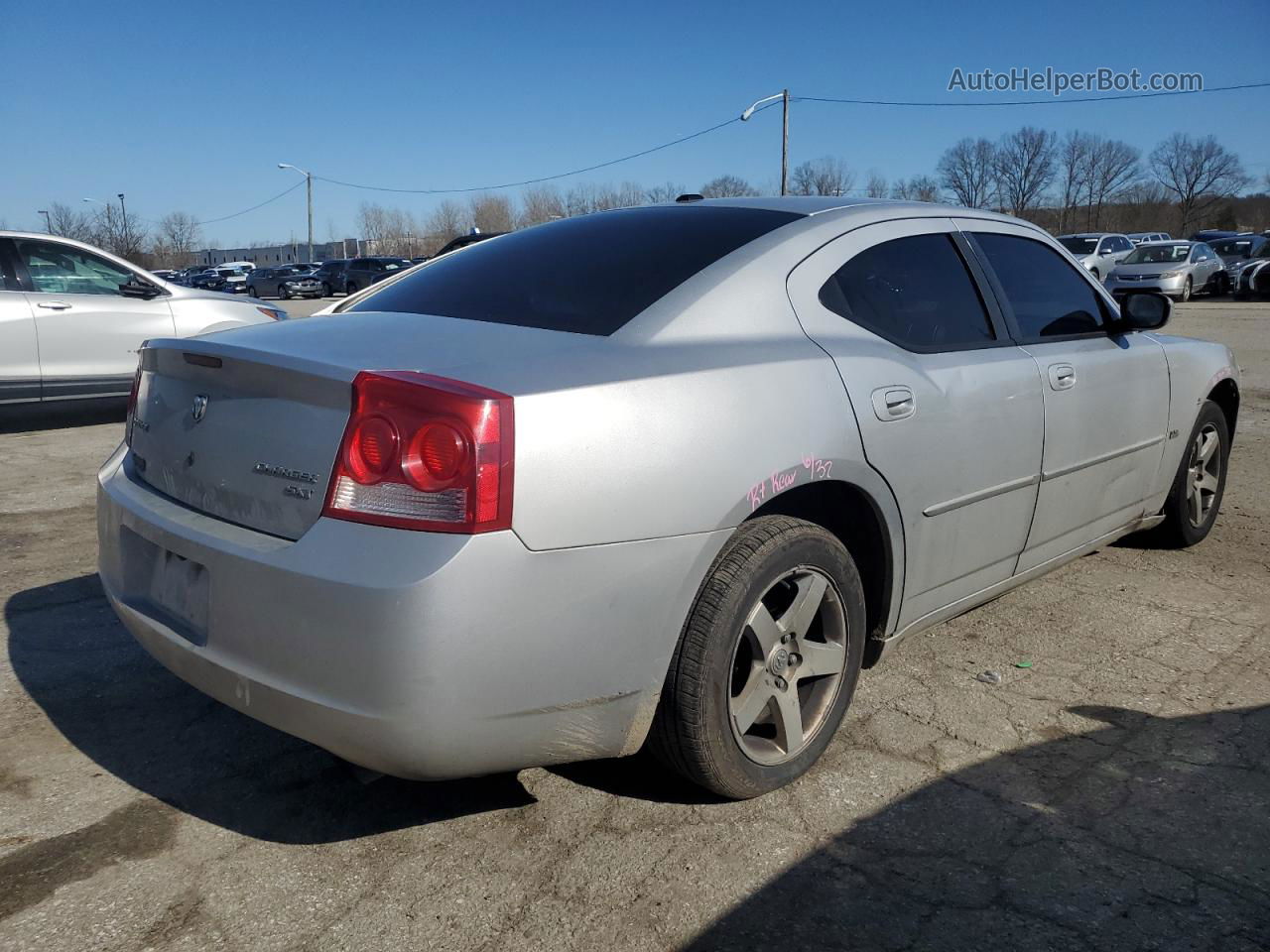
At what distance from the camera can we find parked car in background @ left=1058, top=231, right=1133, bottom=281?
24.8 m

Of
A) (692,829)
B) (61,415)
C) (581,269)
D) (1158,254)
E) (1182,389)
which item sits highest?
(1158,254)

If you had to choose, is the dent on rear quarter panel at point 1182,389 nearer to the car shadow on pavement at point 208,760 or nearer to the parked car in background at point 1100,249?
the car shadow on pavement at point 208,760

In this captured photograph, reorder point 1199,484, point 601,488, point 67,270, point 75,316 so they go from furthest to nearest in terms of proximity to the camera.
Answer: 1. point 67,270
2. point 75,316
3. point 1199,484
4. point 601,488

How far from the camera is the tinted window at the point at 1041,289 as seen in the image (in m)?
3.58

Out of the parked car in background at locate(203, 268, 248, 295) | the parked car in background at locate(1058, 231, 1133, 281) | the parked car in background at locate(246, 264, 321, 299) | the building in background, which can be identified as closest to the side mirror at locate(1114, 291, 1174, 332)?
the parked car in background at locate(1058, 231, 1133, 281)

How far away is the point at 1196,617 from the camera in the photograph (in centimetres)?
399

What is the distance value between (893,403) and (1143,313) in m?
1.78

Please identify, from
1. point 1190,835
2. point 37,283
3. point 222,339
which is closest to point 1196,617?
point 1190,835

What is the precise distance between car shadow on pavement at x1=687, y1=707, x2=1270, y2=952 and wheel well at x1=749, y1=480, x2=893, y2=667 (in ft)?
1.61

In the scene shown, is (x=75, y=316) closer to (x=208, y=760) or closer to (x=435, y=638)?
(x=208, y=760)

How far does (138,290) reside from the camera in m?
8.80

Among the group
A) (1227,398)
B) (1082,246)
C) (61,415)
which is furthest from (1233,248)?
(61,415)

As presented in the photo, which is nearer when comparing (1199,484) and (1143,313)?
(1143,313)

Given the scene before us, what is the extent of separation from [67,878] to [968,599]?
258cm
